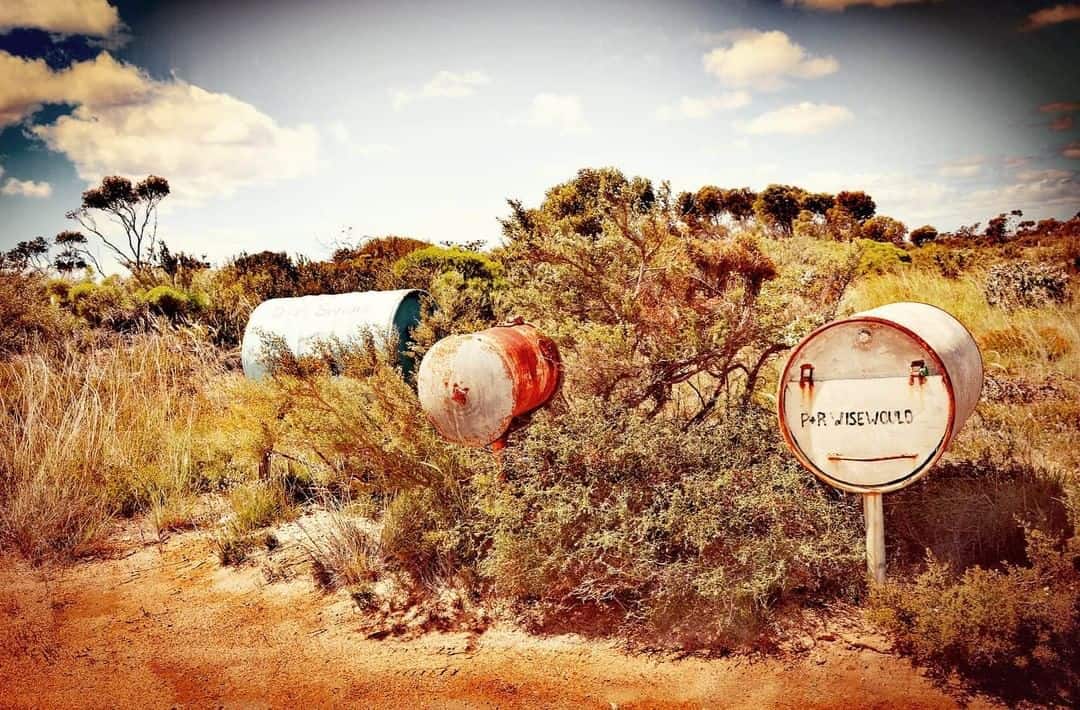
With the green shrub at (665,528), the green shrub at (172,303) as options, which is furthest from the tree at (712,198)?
the green shrub at (665,528)

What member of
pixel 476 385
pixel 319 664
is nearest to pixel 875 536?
pixel 476 385

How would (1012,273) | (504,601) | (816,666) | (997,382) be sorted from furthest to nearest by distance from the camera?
1. (1012,273)
2. (997,382)
3. (504,601)
4. (816,666)

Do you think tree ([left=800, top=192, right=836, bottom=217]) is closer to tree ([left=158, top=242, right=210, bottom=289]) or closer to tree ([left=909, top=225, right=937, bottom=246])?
tree ([left=909, top=225, right=937, bottom=246])

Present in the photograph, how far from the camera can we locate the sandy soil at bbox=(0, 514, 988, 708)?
9.27 feet

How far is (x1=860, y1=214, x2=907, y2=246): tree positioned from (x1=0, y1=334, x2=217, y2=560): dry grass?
19.6 meters

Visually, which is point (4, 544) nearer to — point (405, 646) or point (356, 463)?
point (356, 463)

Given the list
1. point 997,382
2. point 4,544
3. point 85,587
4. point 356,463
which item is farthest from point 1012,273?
point 4,544

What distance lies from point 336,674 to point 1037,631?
3214mm

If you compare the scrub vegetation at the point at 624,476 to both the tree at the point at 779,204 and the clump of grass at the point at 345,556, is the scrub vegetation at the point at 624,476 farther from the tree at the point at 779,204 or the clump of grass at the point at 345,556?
the tree at the point at 779,204

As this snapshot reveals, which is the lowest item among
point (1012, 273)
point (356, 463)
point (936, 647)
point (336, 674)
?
point (336, 674)

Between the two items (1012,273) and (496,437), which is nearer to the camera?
(496,437)

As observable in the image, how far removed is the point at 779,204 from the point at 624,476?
25757 mm

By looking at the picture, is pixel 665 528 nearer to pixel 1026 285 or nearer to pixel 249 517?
pixel 249 517

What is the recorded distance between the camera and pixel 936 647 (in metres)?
2.75
